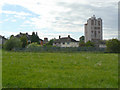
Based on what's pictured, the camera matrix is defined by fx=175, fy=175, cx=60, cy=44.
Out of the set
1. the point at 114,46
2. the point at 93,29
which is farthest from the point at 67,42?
the point at 114,46

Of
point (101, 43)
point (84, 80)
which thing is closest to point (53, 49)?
point (84, 80)

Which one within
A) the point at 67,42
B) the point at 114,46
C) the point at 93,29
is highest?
the point at 93,29

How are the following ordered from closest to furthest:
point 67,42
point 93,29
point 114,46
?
point 114,46, point 93,29, point 67,42

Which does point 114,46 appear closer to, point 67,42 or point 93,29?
point 93,29

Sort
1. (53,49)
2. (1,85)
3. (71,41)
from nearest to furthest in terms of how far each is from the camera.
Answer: (1,85) < (53,49) < (71,41)

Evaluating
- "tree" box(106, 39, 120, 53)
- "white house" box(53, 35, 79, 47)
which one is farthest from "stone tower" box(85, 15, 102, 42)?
"tree" box(106, 39, 120, 53)

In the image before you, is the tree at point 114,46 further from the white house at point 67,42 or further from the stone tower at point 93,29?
the white house at point 67,42

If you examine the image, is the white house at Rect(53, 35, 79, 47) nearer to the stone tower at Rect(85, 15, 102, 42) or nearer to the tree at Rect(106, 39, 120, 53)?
the stone tower at Rect(85, 15, 102, 42)

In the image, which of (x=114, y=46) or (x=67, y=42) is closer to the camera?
(x=114, y=46)

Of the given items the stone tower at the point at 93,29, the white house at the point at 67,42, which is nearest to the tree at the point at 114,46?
the stone tower at the point at 93,29

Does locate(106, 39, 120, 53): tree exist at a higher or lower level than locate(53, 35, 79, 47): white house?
lower

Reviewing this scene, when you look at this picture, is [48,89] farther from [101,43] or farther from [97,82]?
[101,43]

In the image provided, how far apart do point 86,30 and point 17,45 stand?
51066mm

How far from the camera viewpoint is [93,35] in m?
102
